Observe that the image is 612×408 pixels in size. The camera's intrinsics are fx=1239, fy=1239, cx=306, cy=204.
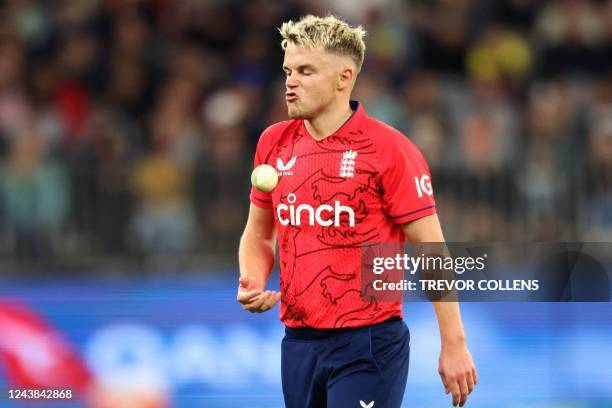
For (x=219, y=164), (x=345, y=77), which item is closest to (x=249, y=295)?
(x=345, y=77)

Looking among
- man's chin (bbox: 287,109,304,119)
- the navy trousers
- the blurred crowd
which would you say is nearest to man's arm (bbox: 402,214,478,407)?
the navy trousers

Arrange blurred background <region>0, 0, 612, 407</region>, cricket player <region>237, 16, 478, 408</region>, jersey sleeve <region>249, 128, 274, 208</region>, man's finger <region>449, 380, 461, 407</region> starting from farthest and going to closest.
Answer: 1. blurred background <region>0, 0, 612, 407</region>
2. jersey sleeve <region>249, 128, 274, 208</region>
3. cricket player <region>237, 16, 478, 408</region>
4. man's finger <region>449, 380, 461, 407</region>

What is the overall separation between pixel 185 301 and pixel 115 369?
1.18 meters

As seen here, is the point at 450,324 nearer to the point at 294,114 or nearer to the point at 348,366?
the point at 348,366

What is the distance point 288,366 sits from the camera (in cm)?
532

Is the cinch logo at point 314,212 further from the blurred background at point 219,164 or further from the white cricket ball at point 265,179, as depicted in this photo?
the blurred background at point 219,164

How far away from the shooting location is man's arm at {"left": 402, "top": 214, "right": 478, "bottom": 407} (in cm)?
504

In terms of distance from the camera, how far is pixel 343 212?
17.1ft

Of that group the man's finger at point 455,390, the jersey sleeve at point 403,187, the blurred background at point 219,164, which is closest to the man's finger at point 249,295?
A: the jersey sleeve at point 403,187

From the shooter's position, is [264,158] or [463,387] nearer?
[463,387]

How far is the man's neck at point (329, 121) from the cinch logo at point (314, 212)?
299 mm

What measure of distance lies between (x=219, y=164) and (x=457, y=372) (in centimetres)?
669

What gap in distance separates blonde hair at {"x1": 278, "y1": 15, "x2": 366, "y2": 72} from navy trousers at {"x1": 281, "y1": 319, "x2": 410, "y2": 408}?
1.18 metres

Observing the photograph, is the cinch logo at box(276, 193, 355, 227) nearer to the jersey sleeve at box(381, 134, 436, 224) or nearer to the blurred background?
the jersey sleeve at box(381, 134, 436, 224)
